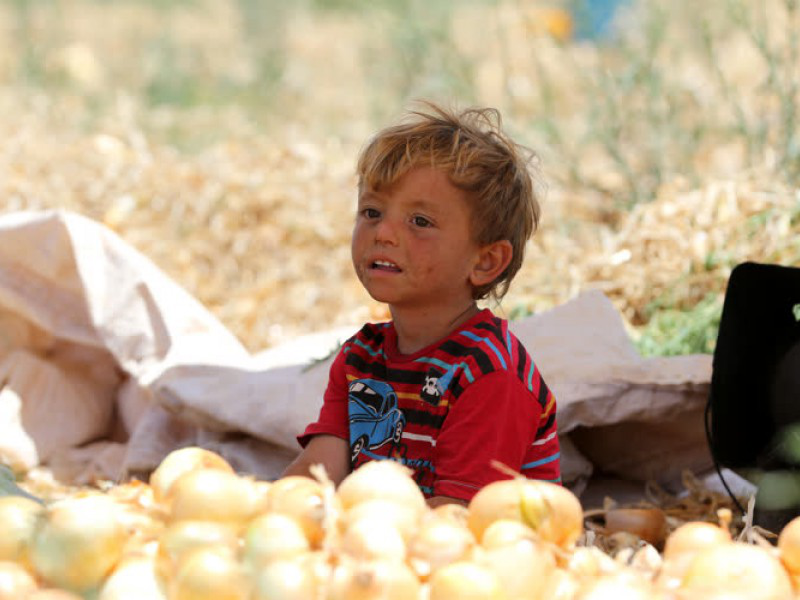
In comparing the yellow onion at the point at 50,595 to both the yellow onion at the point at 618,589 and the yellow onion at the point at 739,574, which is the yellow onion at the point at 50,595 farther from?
the yellow onion at the point at 739,574


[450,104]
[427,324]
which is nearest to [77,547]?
[427,324]

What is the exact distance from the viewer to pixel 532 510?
1.03 meters

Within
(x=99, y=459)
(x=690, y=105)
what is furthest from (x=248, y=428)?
(x=690, y=105)

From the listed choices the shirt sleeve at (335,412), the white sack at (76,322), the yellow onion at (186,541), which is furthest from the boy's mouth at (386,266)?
the white sack at (76,322)

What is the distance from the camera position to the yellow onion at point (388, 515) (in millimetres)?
963

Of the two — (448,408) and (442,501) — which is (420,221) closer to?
(448,408)

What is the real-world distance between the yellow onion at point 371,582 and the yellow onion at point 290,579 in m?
0.01

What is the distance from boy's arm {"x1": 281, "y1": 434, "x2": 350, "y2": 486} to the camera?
5.45ft

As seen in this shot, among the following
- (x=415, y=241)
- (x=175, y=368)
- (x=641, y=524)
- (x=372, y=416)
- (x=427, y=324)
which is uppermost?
(x=415, y=241)

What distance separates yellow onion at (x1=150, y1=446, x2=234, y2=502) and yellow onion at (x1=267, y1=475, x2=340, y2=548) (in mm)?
132

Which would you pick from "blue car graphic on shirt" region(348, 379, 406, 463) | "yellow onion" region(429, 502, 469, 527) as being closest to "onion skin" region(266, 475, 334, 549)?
"yellow onion" region(429, 502, 469, 527)

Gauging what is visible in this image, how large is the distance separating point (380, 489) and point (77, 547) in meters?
0.28

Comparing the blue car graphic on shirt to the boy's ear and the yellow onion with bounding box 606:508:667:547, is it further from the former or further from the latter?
the yellow onion with bounding box 606:508:667:547

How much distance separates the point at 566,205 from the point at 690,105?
60cm
